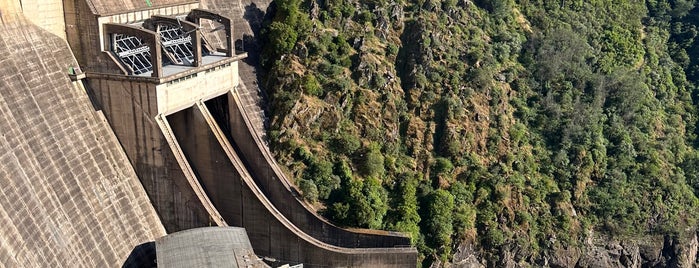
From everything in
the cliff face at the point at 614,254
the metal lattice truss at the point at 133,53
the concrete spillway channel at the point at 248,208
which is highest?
the metal lattice truss at the point at 133,53

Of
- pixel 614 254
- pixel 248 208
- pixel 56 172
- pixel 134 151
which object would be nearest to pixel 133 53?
pixel 134 151

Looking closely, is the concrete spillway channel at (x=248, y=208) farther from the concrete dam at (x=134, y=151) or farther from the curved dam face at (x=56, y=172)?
the curved dam face at (x=56, y=172)

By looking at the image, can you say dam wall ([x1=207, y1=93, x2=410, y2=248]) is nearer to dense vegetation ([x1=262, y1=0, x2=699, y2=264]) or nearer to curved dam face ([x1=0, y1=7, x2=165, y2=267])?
dense vegetation ([x1=262, y1=0, x2=699, y2=264])

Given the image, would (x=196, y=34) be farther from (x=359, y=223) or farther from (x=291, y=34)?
(x=359, y=223)

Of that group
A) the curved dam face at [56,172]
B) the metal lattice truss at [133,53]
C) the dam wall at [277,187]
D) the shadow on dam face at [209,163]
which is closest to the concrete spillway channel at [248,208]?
the shadow on dam face at [209,163]

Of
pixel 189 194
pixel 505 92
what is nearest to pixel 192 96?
pixel 189 194

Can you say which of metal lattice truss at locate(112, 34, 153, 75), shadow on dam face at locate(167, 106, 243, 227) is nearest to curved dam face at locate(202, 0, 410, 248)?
shadow on dam face at locate(167, 106, 243, 227)
